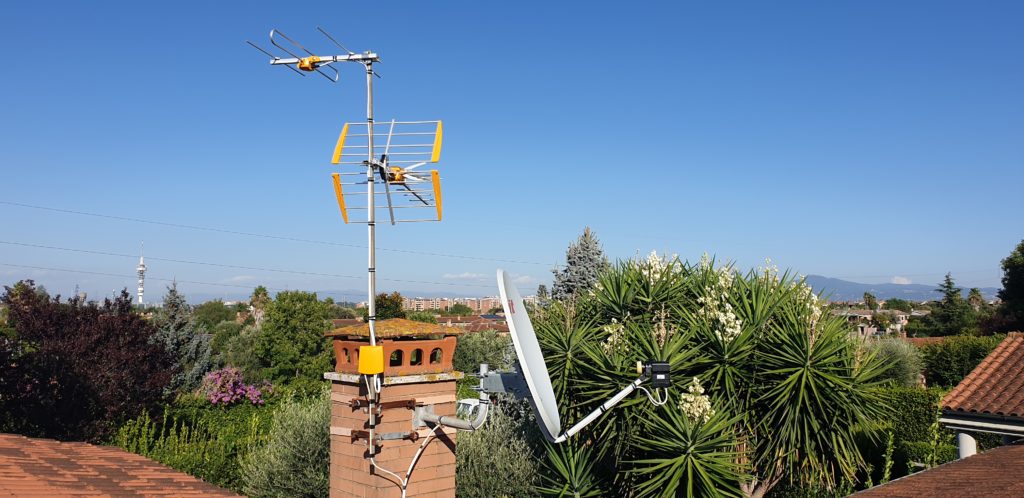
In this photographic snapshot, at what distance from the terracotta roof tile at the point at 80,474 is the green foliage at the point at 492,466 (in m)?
4.41

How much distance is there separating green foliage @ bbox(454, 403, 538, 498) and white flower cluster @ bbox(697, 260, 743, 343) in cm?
381

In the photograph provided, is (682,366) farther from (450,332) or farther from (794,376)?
(450,332)

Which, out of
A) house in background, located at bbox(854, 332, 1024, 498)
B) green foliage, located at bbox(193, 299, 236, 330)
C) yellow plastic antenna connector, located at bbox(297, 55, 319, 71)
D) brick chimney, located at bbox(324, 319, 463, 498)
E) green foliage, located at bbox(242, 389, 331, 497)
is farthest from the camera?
green foliage, located at bbox(193, 299, 236, 330)

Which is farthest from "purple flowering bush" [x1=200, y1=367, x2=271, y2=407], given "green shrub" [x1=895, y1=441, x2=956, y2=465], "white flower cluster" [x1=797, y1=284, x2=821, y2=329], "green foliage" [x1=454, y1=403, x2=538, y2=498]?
"green shrub" [x1=895, y1=441, x2=956, y2=465]

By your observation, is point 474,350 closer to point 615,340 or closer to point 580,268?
point 580,268

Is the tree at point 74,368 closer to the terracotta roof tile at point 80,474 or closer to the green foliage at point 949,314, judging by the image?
the terracotta roof tile at point 80,474

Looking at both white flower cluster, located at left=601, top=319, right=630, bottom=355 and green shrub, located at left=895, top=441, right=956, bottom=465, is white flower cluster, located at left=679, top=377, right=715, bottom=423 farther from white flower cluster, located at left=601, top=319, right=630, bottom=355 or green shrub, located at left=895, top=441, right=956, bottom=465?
green shrub, located at left=895, top=441, right=956, bottom=465

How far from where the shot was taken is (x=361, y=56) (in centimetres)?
648

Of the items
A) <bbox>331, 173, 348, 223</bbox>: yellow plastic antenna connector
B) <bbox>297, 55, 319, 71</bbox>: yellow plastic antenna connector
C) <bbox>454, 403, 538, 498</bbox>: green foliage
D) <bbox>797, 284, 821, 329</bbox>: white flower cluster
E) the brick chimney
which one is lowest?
<bbox>454, 403, 538, 498</bbox>: green foliage

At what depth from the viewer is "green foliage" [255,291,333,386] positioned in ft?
128

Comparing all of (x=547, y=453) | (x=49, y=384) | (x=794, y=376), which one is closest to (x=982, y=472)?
(x=794, y=376)

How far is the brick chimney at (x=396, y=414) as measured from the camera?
598cm

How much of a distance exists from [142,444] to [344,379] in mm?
12678

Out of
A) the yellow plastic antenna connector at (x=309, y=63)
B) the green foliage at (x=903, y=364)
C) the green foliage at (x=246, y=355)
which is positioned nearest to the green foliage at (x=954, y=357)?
the green foliage at (x=903, y=364)
